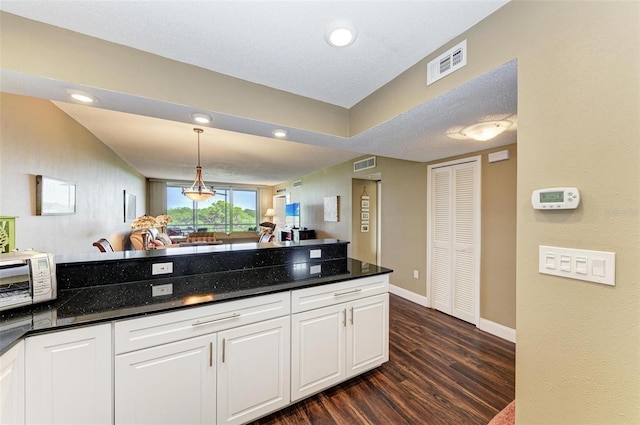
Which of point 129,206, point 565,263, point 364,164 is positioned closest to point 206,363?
point 565,263

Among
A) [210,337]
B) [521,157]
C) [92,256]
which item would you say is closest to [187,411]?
[210,337]

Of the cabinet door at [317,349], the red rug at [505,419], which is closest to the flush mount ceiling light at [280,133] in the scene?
the cabinet door at [317,349]

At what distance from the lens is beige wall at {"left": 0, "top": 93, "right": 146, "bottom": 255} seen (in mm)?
1938

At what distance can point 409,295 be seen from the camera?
3.81 metres

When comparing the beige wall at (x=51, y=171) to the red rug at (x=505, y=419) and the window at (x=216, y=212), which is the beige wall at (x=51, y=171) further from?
the window at (x=216, y=212)

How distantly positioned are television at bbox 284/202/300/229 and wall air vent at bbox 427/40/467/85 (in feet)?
19.5

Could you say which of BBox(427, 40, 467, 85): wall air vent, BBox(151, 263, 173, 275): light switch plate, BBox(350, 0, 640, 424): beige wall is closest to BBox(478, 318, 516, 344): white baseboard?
BBox(350, 0, 640, 424): beige wall

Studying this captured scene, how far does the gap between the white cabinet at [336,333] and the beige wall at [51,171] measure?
251cm

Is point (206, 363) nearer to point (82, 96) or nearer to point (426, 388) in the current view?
point (426, 388)

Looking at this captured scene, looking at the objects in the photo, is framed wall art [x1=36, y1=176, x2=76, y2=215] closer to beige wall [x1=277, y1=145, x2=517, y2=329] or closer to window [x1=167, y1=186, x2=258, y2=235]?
beige wall [x1=277, y1=145, x2=517, y2=329]

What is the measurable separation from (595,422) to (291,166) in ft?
17.5

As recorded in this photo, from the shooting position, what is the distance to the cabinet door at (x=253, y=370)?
1.43m

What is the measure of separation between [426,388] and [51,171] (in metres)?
4.13

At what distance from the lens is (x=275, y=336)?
1.58 meters
